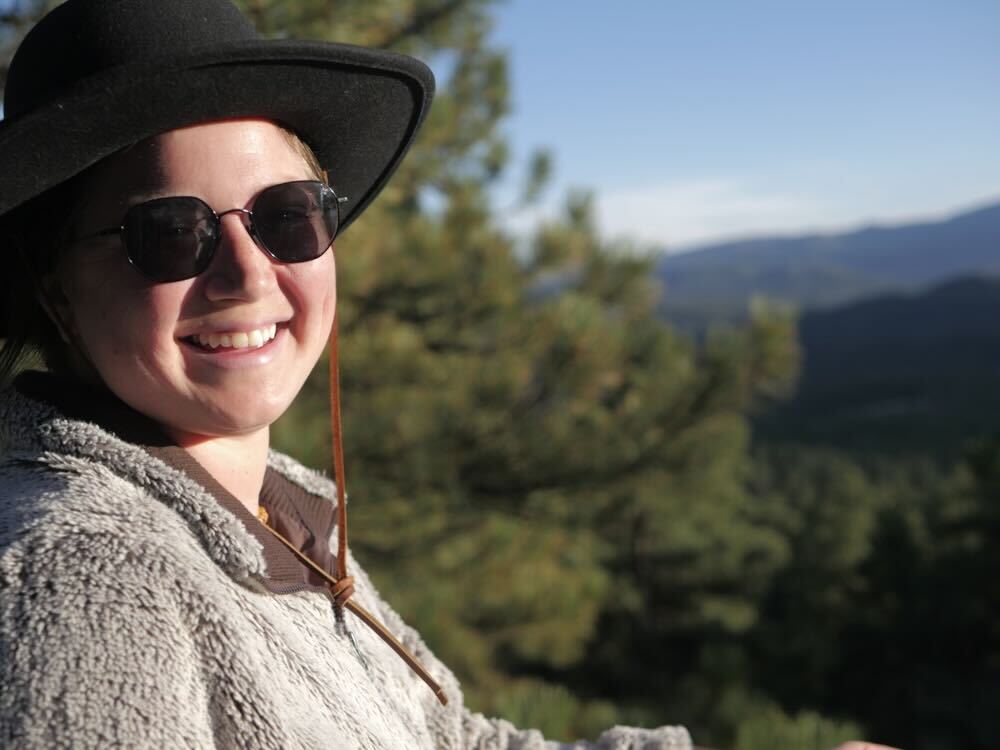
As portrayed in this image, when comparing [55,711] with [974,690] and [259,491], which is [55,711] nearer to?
[259,491]

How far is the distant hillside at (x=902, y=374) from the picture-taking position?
44016 millimetres

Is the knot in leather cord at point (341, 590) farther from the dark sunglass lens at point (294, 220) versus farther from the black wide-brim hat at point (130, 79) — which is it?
the black wide-brim hat at point (130, 79)

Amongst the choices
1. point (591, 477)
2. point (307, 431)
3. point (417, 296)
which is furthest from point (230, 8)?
point (591, 477)

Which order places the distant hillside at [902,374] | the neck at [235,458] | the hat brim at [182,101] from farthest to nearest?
the distant hillside at [902,374] < the neck at [235,458] < the hat brim at [182,101]

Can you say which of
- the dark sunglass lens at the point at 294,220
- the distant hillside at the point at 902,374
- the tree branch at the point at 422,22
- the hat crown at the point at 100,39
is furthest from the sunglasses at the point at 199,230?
the distant hillside at the point at 902,374

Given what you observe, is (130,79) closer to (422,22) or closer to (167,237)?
(167,237)

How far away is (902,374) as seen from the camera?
2547 inches

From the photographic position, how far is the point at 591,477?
524cm

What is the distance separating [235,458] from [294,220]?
0.71 ft

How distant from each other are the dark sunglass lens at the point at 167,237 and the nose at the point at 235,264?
0.02 metres

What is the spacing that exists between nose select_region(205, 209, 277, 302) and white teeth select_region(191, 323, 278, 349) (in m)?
0.03

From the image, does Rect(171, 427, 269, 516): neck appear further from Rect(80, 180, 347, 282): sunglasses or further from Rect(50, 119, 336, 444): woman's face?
Rect(80, 180, 347, 282): sunglasses

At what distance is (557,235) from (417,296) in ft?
4.08

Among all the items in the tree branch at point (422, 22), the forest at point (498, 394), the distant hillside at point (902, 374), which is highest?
the tree branch at point (422, 22)
